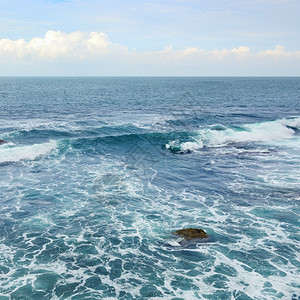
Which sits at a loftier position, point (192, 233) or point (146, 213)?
point (192, 233)

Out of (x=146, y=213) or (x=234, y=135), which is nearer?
(x=146, y=213)

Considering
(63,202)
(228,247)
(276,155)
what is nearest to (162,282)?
(228,247)

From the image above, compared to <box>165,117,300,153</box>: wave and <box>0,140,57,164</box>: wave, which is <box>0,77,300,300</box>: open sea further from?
<box>165,117,300,153</box>: wave

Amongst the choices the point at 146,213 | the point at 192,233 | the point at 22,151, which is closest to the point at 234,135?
the point at 146,213

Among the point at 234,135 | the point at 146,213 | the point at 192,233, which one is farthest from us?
the point at 234,135

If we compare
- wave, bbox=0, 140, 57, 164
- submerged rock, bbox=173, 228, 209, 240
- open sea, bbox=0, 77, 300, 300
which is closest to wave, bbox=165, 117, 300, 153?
open sea, bbox=0, 77, 300, 300

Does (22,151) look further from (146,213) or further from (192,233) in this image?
(192,233)
